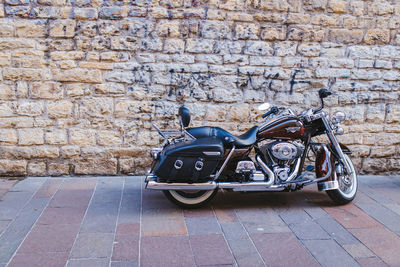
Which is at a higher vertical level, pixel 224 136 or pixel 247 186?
pixel 224 136

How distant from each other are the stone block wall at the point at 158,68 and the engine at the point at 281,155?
1.10 meters

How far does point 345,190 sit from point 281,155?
888 millimetres

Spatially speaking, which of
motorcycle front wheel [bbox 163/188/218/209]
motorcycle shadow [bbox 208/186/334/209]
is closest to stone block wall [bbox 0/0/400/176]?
motorcycle shadow [bbox 208/186/334/209]

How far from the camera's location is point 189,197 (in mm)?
3793

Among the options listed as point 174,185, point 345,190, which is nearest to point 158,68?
point 174,185

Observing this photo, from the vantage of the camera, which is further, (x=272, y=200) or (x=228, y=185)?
(x=272, y=200)

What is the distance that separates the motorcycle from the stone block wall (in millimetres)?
1026

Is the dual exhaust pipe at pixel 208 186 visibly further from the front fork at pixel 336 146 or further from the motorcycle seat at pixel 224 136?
the front fork at pixel 336 146

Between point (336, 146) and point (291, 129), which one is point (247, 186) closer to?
point (291, 129)

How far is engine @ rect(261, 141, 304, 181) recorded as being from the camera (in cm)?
385

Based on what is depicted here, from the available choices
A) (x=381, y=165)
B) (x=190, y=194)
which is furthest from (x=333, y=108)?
(x=190, y=194)

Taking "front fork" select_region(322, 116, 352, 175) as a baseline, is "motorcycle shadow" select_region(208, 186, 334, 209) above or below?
below

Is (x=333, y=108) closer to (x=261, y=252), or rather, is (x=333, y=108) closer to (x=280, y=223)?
(x=280, y=223)

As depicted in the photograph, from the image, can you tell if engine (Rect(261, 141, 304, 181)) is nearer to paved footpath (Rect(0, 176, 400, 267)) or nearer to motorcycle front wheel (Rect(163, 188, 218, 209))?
paved footpath (Rect(0, 176, 400, 267))
